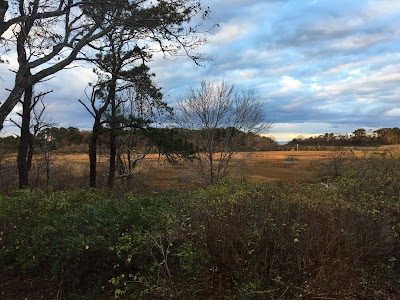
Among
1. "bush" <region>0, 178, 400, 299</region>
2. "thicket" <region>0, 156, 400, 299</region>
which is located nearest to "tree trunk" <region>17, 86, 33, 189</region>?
"thicket" <region>0, 156, 400, 299</region>

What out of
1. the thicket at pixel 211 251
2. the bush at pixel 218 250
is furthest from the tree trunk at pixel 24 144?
the bush at pixel 218 250

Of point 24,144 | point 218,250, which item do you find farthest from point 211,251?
point 24,144

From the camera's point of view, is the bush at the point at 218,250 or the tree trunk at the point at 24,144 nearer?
the bush at the point at 218,250

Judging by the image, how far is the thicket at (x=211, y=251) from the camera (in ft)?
14.3

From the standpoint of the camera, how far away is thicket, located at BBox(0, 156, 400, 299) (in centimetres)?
435

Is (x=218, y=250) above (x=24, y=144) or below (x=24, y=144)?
below

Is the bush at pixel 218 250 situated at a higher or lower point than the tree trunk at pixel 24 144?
lower

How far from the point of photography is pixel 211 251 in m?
4.50

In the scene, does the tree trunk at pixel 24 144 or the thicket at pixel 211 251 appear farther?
the tree trunk at pixel 24 144

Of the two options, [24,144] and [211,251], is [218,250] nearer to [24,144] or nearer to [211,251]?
[211,251]

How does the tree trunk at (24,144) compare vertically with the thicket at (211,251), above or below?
above

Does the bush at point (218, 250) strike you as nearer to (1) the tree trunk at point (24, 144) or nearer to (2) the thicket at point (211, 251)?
(2) the thicket at point (211, 251)

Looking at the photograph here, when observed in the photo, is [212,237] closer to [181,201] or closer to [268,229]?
[268,229]

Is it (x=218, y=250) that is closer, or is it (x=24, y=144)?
(x=218, y=250)
